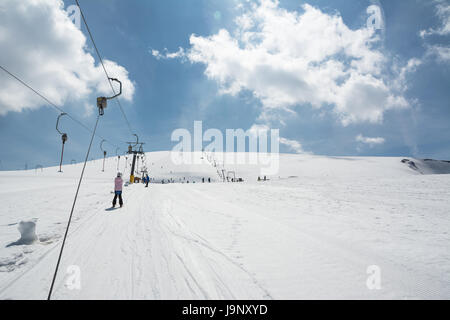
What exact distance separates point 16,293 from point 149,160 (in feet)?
346

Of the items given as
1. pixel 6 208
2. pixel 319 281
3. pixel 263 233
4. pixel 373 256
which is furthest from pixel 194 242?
pixel 6 208

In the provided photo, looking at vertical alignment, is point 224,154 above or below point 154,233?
above

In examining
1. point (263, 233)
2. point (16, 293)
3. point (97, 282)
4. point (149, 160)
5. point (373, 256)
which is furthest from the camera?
point (149, 160)

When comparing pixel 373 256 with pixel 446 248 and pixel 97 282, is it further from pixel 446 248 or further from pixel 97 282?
pixel 97 282

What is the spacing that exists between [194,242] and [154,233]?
1.59 m

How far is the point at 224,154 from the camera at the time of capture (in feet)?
370

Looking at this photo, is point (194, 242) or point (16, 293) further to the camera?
point (194, 242)

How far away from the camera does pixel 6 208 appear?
34.6 feet

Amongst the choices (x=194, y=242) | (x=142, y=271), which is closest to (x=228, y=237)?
(x=194, y=242)
